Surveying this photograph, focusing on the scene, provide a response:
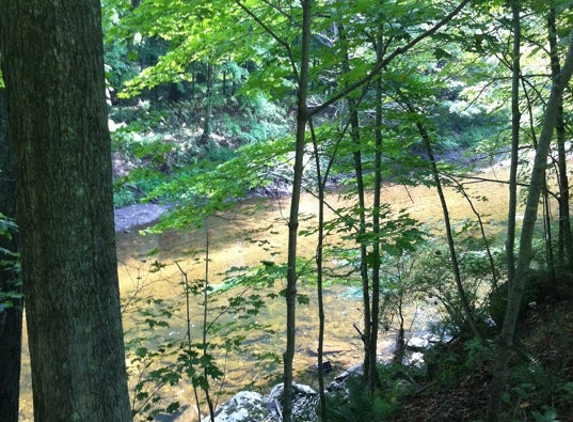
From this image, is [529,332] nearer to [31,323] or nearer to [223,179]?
[223,179]

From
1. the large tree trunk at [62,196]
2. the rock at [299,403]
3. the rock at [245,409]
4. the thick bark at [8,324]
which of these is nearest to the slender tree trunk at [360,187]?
the rock at [299,403]

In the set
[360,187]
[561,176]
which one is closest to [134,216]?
[360,187]

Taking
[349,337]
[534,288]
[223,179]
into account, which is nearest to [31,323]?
[223,179]

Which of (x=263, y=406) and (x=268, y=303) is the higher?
(x=268, y=303)

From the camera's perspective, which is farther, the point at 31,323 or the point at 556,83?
the point at 556,83

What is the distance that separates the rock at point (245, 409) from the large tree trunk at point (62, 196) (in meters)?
3.73

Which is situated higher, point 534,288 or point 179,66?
point 179,66

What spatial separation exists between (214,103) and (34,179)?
20347mm

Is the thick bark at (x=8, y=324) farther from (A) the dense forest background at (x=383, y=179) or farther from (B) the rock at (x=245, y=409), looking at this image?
(B) the rock at (x=245, y=409)

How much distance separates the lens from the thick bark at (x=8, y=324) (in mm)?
3342

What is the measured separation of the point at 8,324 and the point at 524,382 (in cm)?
361

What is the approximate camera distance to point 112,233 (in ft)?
5.67

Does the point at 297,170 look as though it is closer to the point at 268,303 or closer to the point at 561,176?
the point at 561,176

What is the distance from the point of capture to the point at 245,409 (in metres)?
5.23
